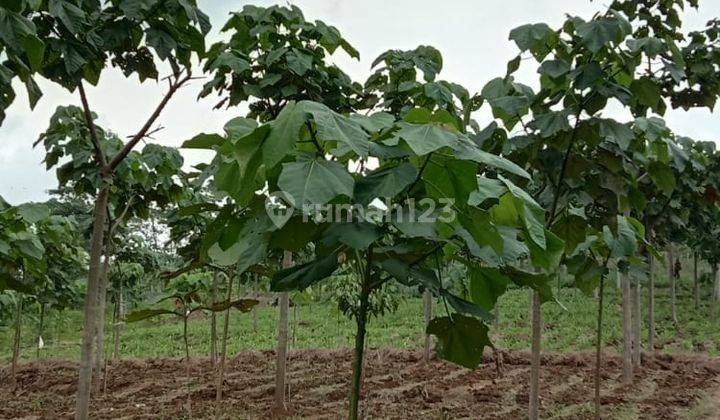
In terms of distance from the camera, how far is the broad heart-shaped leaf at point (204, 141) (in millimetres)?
1458

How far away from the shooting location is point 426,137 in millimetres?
1149

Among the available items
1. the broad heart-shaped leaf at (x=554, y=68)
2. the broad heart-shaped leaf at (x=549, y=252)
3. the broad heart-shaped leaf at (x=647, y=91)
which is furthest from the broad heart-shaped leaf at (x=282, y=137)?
the broad heart-shaped leaf at (x=647, y=91)

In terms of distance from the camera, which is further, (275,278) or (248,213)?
(248,213)

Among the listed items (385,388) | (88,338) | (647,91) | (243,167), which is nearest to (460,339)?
(243,167)

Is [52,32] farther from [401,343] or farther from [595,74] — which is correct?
[401,343]

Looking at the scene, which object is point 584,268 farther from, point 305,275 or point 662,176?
point 305,275

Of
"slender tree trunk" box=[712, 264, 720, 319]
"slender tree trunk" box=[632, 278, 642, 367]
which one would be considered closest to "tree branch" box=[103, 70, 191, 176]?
"slender tree trunk" box=[632, 278, 642, 367]

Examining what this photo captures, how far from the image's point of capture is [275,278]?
141 cm

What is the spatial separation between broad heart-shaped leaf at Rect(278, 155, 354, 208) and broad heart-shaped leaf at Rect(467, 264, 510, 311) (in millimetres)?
539

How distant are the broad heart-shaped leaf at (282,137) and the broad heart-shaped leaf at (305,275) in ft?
1.04

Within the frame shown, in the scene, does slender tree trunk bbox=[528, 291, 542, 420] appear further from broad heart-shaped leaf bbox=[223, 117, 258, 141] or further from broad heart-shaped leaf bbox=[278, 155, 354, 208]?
broad heart-shaped leaf bbox=[278, 155, 354, 208]

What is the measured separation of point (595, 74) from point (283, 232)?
188cm

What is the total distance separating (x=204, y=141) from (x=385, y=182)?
52 centimetres

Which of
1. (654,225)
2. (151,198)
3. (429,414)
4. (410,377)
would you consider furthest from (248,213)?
(410,377)
